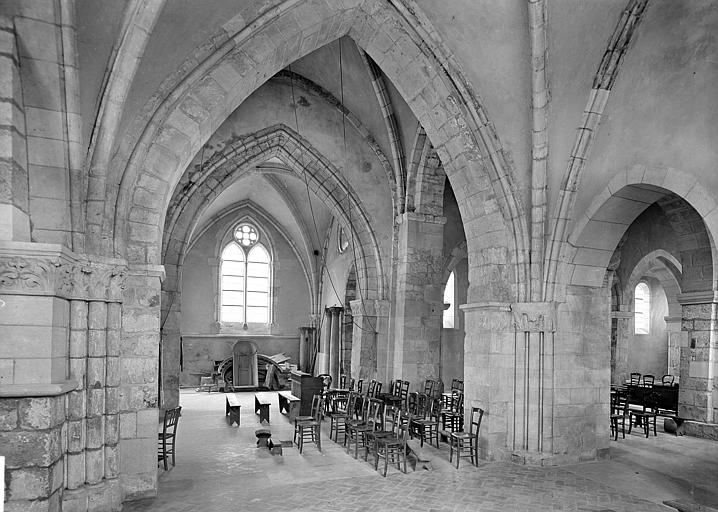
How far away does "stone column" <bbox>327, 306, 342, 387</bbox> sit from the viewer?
17547 mm

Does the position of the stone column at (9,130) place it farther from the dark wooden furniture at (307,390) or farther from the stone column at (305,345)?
the stone column at (305,345)

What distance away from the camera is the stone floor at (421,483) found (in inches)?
245

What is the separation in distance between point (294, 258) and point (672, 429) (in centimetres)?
1444

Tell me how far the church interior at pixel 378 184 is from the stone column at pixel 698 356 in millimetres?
41

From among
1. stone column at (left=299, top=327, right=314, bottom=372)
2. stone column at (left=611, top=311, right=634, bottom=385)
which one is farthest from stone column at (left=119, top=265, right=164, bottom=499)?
stone column at (left=611, top=311, right=634, bottom=385)


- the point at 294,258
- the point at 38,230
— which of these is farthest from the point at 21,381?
the point at 294,258

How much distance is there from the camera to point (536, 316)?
8164 mm

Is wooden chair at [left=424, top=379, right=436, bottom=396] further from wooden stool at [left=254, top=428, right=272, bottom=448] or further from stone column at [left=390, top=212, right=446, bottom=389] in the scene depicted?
wooden stool at [left=254, top=428, right=272, bottom=448]

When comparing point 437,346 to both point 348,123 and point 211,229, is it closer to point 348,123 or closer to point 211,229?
point 348,123

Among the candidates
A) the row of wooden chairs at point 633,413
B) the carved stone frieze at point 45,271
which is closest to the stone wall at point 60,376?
the carved stone frieze at point 45,271

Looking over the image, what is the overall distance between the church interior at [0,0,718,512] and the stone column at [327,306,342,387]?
13.5 feet

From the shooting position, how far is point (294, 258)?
21578 millimetres

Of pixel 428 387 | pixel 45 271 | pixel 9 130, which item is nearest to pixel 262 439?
pixel 428 387

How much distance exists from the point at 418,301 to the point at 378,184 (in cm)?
334
